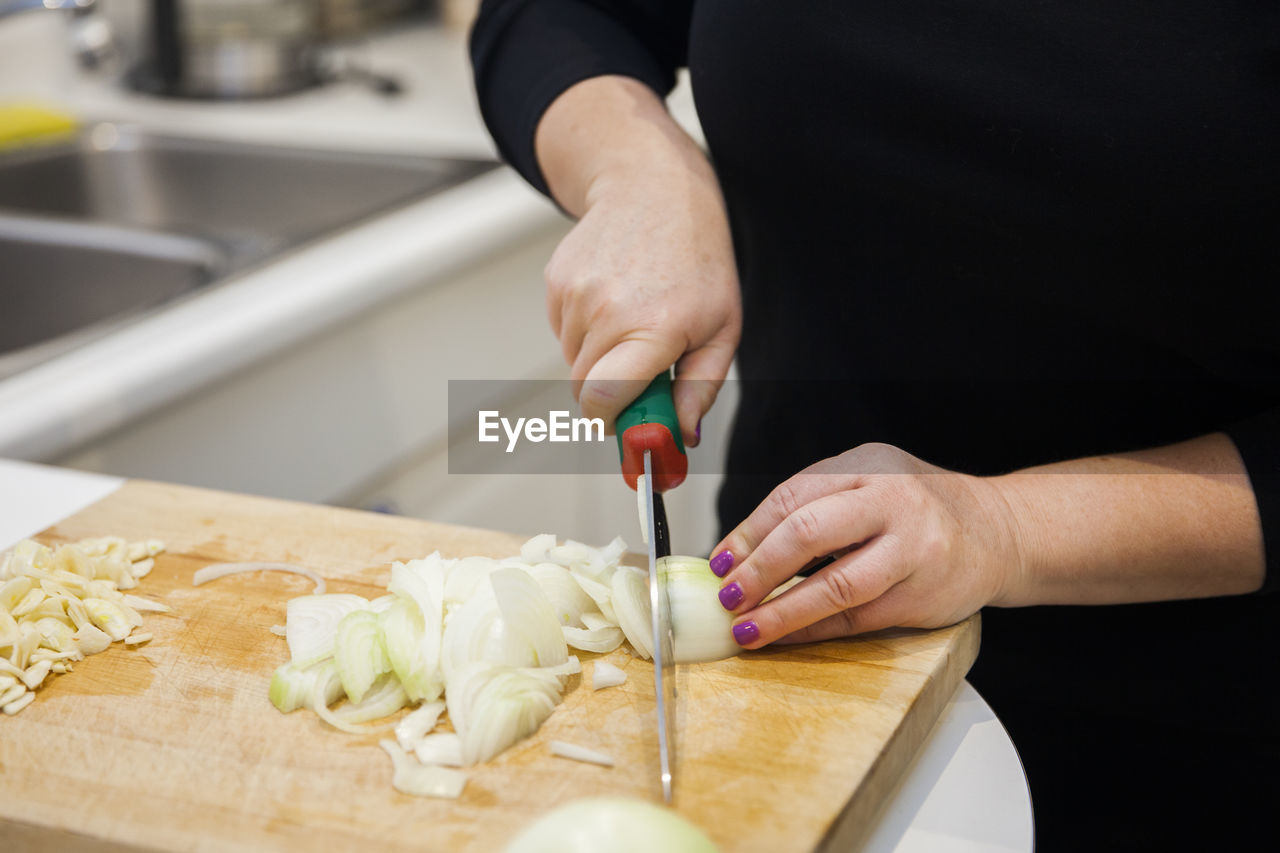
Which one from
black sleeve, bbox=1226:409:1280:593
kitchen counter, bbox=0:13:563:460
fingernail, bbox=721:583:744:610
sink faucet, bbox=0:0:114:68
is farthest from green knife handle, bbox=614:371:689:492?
sink faucet, bbox=0:0:114:68

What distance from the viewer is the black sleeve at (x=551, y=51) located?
97cm

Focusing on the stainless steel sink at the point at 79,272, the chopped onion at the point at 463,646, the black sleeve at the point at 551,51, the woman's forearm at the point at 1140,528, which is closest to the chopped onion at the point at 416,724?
the chopped onion at the point at 463,646

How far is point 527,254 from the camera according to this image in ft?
5.08

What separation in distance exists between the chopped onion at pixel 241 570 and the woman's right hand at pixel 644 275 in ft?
0.71

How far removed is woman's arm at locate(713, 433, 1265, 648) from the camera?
0.67 m

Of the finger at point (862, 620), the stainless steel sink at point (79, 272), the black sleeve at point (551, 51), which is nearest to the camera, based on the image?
the finger at point (862, 620)

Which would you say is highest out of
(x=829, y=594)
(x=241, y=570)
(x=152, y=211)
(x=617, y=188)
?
(x=617, y=188)

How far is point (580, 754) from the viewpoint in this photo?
2.09 feet

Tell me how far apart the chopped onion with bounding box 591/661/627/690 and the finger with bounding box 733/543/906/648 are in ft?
0.24

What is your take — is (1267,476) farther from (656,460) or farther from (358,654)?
(358,654)

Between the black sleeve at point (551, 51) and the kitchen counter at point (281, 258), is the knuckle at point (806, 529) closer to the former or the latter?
the black sleeve at point (551, 51)

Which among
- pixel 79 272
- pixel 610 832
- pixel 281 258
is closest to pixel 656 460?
pixel 610 832

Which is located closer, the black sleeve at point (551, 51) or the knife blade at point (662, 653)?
the knife blade at point (662, 653)

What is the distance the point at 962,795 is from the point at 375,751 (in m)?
0.32
